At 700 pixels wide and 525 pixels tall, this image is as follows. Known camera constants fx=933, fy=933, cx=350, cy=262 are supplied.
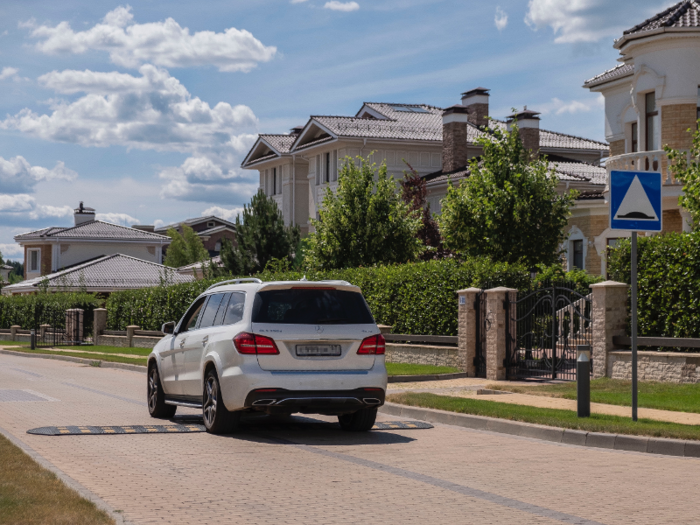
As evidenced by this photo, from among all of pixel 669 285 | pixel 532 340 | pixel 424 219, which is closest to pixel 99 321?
pixel 424 219

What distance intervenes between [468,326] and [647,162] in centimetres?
1067

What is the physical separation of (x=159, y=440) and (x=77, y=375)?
14.3 metres

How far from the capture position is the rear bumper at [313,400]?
34.9 ft

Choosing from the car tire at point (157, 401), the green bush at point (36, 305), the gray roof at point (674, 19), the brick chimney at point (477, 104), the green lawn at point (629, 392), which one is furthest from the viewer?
the brick chimney at point (477, 104)

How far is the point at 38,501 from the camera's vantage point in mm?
6773

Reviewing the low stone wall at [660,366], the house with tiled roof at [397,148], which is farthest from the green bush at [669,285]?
the house with tiled roof at [397,148]

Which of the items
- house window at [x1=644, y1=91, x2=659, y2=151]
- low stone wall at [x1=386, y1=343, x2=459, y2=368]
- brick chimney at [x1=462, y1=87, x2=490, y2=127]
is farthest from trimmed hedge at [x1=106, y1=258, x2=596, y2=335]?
brick chimney at [x1=462, y1=87, x2=490, y2=127]

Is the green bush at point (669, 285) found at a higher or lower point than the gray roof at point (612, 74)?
lower

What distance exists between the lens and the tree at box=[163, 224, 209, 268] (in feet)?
271

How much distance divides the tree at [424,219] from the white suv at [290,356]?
28.7m

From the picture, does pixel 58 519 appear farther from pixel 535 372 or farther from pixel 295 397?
pixel 535 372

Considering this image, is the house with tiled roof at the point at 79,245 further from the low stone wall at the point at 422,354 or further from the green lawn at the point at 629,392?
the green lawn at the point at 629,392

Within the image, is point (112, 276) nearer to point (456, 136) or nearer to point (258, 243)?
point (258, 243)

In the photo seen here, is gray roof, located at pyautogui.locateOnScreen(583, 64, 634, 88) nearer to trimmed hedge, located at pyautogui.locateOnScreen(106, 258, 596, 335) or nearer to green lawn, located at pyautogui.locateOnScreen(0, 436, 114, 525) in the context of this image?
trimmed hedge, located at pyautogui.locateOnScreen(106, 258, 596, 335)
